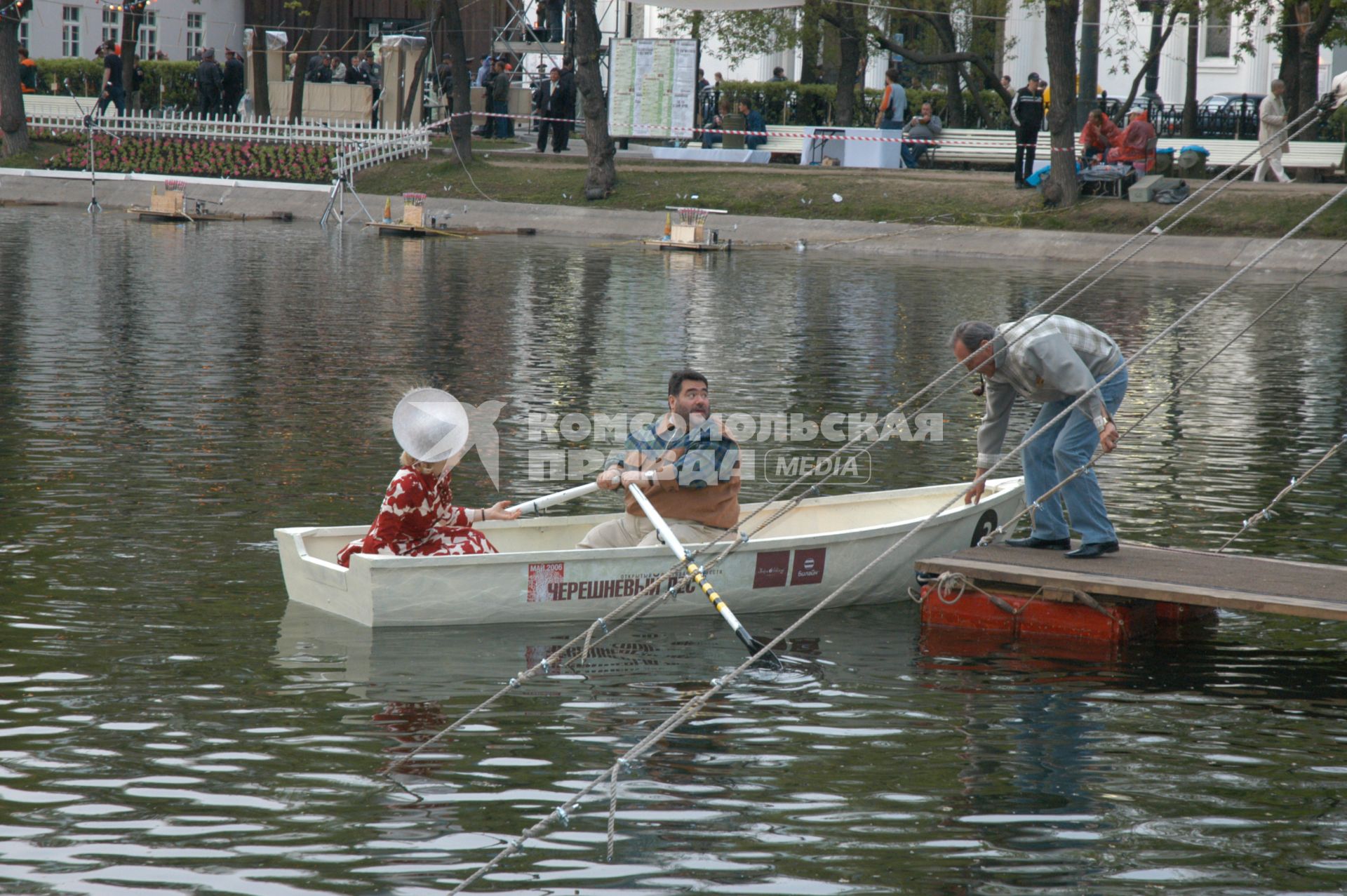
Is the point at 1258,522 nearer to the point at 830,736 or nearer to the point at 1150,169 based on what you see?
the point at 830,736

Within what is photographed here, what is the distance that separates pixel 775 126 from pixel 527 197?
9.30 meters

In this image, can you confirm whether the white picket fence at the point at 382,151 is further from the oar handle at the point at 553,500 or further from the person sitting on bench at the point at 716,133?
the oar handle at the point at 553,500

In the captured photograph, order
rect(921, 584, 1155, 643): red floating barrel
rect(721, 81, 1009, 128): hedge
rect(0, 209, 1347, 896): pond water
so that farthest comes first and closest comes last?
rect(721, 81, 1009, 128): hedge < rect(921, 584, 1155, 643): red floating barrel < rect(0, 209, 1347, 896): pond water

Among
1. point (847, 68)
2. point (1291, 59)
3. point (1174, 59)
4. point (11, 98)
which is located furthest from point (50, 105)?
point (1174, 59)

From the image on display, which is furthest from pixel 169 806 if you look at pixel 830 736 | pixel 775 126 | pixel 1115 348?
pixel 775 126

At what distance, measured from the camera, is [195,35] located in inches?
2351

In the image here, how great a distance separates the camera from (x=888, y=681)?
329 inches

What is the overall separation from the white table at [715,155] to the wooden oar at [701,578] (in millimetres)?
30743

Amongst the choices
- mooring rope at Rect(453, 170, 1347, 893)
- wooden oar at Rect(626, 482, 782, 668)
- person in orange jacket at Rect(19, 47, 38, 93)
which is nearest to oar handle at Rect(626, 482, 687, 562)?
wooden oar at Rect(626, 482, 782, 668)

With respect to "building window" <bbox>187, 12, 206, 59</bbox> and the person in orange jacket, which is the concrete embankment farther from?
"building window" <bbox>187, 12, 206, 59</bbox>

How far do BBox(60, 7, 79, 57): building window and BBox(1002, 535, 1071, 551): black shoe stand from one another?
52.5 m

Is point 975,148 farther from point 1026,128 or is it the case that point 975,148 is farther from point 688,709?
point 688,709

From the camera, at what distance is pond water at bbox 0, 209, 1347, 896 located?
241 inches

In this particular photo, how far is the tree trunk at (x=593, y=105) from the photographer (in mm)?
35281
